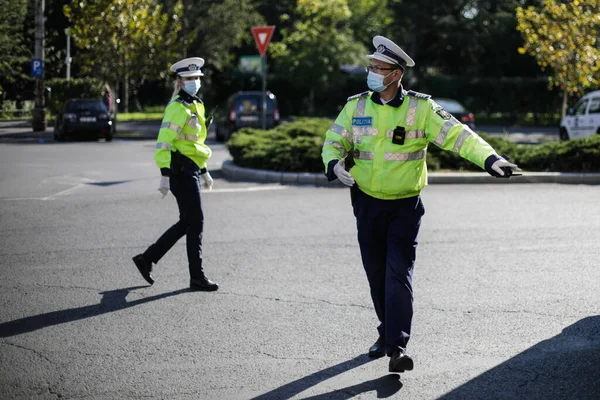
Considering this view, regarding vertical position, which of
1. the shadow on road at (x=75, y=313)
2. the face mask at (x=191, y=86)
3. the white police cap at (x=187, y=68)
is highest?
the white police cap at (x=187, y=68)

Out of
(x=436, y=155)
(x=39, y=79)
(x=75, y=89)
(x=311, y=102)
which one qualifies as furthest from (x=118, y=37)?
(x=436, y=155)

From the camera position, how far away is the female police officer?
25.1 feet

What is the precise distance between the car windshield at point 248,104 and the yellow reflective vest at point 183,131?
20.2 m

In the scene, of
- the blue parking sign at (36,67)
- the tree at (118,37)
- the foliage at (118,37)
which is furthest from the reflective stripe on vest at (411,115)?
the foliage at (118,37)

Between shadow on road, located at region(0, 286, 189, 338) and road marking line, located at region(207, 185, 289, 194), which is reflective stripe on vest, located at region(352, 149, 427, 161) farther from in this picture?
road marking line, located at region(207, 185, 289, 194)

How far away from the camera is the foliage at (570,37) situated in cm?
2667

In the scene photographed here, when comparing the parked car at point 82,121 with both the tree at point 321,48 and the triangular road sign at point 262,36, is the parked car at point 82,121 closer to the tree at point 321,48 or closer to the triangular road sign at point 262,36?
the triangular road sign at point 262,36

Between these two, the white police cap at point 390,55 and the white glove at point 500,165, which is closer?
the white glove at point 500,165

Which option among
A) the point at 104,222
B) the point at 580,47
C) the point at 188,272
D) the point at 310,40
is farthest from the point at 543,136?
the point at 188,272

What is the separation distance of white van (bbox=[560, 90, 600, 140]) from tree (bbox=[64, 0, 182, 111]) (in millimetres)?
16679

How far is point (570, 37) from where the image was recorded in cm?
2764

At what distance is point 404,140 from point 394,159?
0.40 ft

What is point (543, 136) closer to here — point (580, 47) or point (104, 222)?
point (580, 47)

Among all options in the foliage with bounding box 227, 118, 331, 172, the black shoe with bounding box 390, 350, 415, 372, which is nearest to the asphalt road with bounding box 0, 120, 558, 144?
the foliage with bounding box 227, 118, 331, 172
